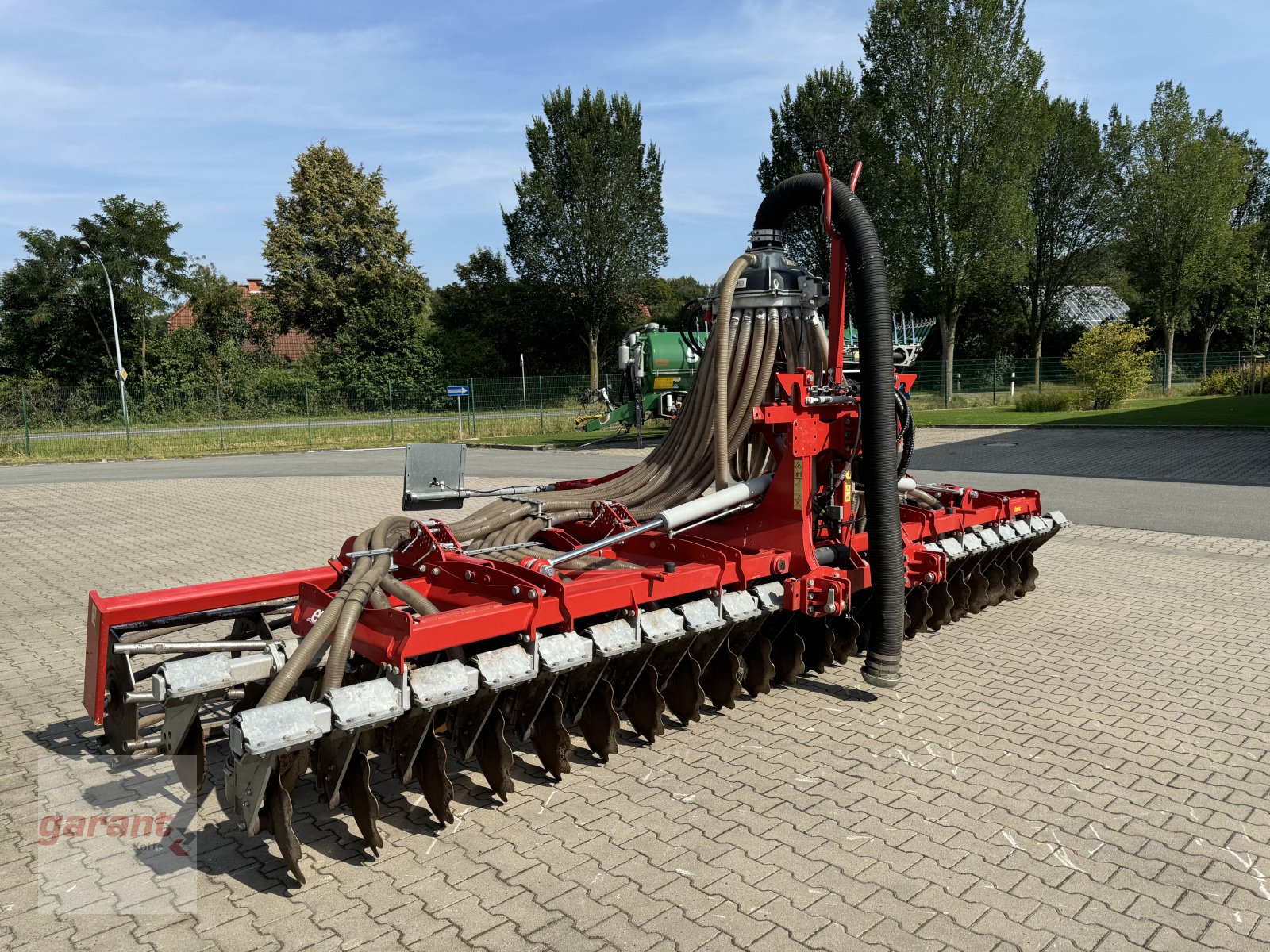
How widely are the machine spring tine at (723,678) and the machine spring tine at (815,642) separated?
27.0 inches

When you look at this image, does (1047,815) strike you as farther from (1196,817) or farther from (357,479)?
(357,479)

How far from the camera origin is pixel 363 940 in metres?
2.96

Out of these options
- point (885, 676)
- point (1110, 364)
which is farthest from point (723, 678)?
point (1110, 364)

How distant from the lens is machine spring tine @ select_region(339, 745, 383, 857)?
336 centimetres

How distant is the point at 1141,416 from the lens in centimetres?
2338

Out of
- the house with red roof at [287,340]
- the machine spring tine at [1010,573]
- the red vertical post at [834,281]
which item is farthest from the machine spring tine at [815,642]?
the house with red roof at [287,340]

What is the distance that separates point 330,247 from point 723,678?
41.2 meters

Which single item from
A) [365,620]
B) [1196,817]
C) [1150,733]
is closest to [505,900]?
[365,620]

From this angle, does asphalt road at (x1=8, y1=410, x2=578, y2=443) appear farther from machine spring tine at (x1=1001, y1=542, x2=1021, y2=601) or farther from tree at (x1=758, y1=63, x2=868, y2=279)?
machine spring tine at (x1=1001, y1=542, x2=1021, y2=601)

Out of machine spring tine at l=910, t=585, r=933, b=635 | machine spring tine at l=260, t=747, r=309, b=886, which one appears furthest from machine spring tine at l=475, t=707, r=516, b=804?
machine spring tine at l=910, t=585, r=933, b=635

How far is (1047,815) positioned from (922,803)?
1.60ft

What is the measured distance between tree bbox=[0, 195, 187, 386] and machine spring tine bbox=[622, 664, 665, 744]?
39291 millimetres

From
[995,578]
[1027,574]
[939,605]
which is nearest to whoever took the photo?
[939,605]

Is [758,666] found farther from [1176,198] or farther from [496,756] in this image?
[1176,198]
